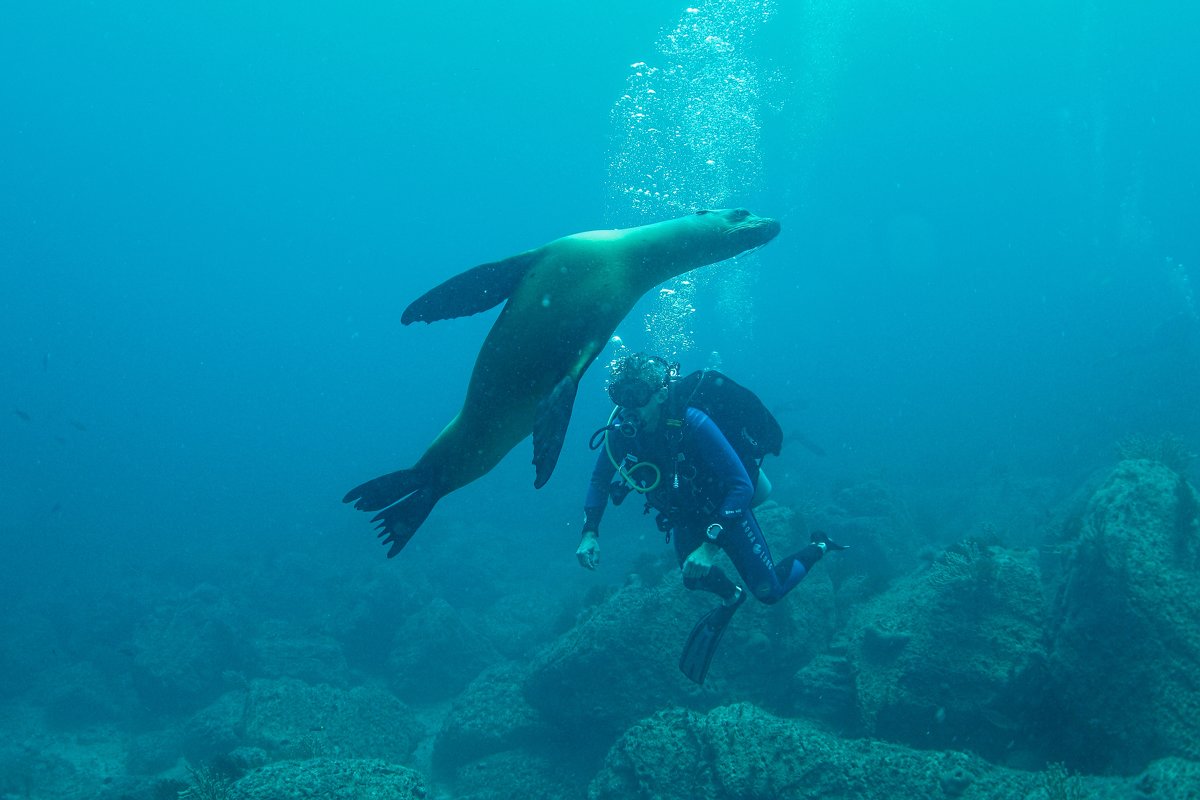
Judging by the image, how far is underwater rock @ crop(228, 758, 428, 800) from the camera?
182 inches

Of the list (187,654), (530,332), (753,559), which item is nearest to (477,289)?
(530,332)

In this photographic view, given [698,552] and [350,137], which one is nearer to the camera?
[698,552]

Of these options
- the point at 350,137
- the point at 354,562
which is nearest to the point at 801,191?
the point at 350,137

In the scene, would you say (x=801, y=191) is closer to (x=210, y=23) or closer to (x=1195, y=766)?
(x=210, y=23)

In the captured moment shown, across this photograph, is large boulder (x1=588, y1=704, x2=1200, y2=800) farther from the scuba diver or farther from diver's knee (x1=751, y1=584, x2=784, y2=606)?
diver's knee (x1=751, y1=584, x2=784, y2=606)

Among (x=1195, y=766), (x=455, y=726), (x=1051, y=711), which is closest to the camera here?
(x=1195, y=766)

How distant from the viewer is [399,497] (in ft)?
9.89

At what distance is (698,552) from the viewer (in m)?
4.11

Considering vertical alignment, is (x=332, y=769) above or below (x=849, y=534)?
below

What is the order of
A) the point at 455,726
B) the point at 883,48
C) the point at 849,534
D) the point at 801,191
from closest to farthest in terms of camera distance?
1. the point at 455,726
2. the point at 849,534
3. the point at 883,48
4. the point at 801,191

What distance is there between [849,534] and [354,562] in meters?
16.4

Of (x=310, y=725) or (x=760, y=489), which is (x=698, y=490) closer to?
(x=760, y=489)

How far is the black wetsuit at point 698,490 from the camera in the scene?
4484 mm

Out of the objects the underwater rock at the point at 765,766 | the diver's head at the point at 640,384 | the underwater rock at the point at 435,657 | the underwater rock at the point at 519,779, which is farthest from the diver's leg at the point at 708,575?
the underwater rock at the point at 435,657
